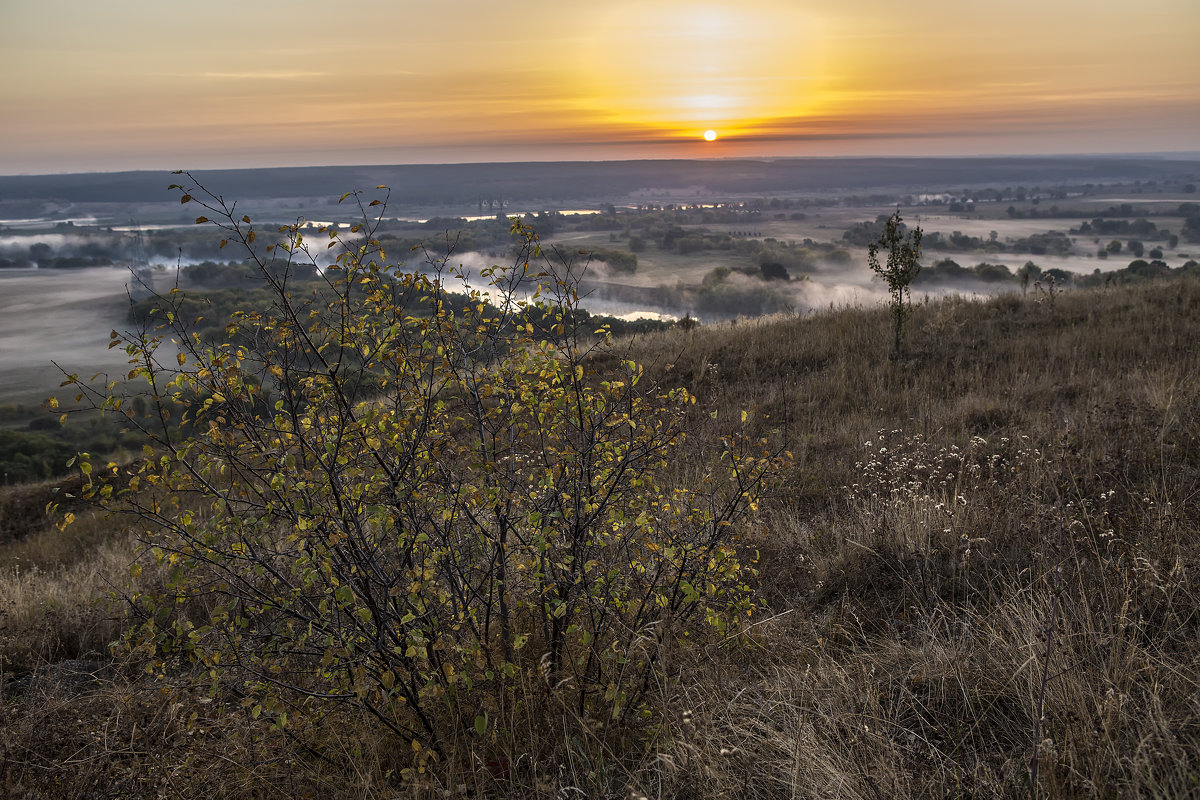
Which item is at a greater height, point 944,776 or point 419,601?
point 419,601

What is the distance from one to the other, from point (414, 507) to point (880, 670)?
245 cm

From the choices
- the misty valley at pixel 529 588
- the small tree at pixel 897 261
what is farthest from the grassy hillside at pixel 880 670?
the small tree at pixel 897 261

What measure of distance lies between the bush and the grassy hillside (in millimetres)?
236

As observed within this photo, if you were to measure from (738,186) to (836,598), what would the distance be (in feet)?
554

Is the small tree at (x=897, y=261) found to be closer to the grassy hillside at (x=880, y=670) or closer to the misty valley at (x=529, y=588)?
the grassy hillside at (x=880, y=670)

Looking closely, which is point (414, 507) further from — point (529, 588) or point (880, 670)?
point (880, 670)

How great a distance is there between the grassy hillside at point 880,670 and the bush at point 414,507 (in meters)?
0.24

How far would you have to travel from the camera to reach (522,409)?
3354 mm

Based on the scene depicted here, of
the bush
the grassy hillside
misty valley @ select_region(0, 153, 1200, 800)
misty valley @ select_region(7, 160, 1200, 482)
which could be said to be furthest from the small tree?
misty valley @ select_region(7, 160, 1200, 482)

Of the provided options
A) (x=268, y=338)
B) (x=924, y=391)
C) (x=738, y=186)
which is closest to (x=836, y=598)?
(x=268, y=338)

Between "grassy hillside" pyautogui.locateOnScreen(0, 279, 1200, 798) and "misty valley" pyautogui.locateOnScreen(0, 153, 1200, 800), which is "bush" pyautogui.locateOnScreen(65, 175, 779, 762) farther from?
"grassy hillside" pyautogui.locateOnScreen(0, 279, 1200, 798)

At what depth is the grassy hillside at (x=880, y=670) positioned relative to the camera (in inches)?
99.3

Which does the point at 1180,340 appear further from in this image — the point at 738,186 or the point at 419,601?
the point at 738,186

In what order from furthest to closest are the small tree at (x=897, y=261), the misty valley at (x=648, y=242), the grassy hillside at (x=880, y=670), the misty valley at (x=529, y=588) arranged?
the misty valley at (x=648, y=242)
the small tree at (x=897, y=261)
the misty valley at (x=529, y=588)
the grassy hillside at (x=880, y=670)
